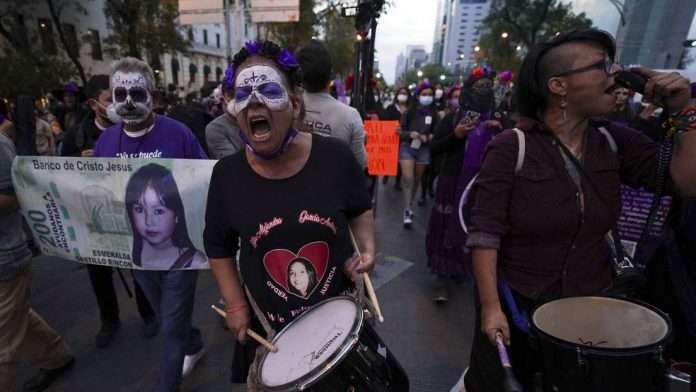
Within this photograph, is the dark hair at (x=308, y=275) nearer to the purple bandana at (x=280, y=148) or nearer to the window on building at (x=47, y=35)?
the purple bandana at (x=280, y=148)

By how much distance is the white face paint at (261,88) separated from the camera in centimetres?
160

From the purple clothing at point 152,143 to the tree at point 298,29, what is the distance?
18543 mm

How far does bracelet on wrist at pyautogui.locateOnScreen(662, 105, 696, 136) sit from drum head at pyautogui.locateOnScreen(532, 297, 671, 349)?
75cm

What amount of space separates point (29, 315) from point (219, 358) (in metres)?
1.36

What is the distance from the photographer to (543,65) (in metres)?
1.73

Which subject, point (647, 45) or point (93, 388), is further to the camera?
point (647, 45)

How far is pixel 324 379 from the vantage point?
4.50 feet

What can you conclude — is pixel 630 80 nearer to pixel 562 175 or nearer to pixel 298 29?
pixel 562 175

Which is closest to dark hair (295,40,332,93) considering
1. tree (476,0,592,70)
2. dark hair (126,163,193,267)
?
dark hair (126,163,193,267)

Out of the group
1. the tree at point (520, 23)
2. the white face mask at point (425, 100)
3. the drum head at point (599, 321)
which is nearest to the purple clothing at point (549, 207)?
the drum head at point (599, 321)

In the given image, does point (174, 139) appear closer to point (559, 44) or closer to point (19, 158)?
point (19, 158)

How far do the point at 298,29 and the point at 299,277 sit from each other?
847 inches

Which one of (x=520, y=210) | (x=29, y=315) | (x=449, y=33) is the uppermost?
(x=449, y=33)

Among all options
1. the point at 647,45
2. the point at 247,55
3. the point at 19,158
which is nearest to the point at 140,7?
the point at 19,158
